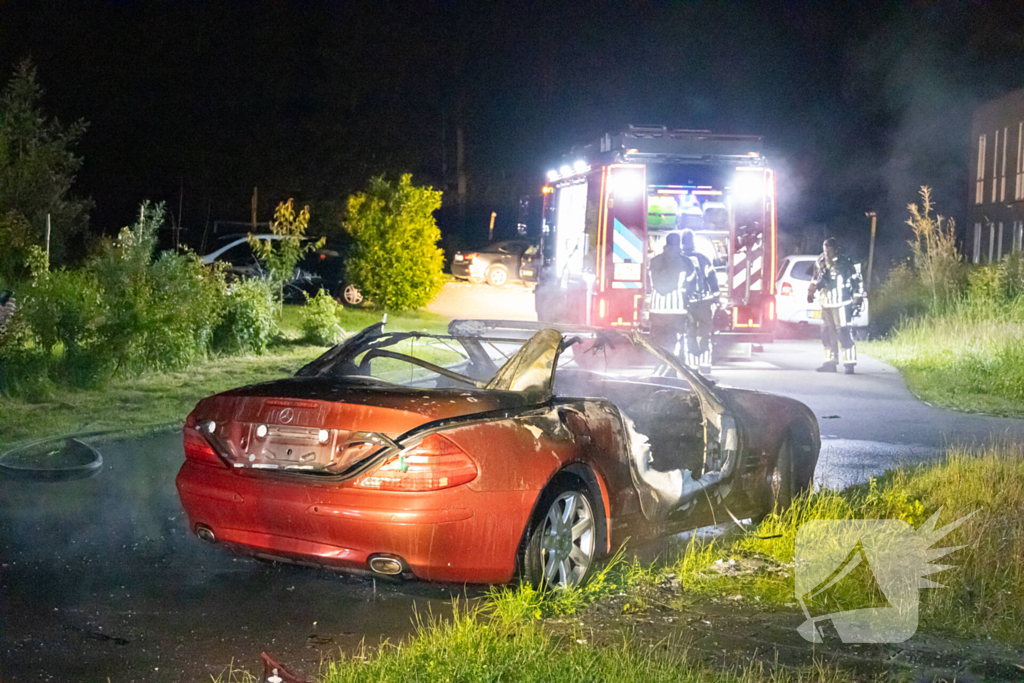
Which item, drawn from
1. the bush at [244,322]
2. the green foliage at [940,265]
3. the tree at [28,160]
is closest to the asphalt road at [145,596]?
the bush at [244,322]

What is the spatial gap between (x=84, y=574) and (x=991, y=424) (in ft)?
29.7

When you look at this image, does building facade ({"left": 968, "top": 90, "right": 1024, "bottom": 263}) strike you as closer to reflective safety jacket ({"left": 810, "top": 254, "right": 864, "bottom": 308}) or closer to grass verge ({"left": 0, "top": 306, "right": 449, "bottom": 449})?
reflective safety jacket ({"left": 810, "top": 254, "right": 864, "bottom": 308})

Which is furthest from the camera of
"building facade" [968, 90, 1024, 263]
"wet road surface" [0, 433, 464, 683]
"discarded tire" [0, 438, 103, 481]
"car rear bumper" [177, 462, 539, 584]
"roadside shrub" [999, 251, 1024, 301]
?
"building facade" [968, 90, 1024, 263]

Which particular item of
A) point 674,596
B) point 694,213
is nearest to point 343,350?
point 674,596

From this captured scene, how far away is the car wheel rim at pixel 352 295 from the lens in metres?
23.0

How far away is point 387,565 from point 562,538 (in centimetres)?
86

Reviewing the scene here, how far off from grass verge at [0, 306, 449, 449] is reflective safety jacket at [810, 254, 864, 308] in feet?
23.6

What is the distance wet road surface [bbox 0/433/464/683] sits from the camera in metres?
4.13

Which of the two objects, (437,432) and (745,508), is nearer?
(437,432)

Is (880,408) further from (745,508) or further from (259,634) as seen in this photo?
(259,634)

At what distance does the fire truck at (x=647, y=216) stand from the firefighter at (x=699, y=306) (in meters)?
1.03

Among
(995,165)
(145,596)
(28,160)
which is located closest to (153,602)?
(145,596)

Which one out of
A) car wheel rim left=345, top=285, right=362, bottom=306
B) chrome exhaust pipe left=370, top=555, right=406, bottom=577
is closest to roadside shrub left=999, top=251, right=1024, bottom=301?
car wheel rim left=345, top=285, right=362, bottom=306

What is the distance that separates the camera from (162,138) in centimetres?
3972
